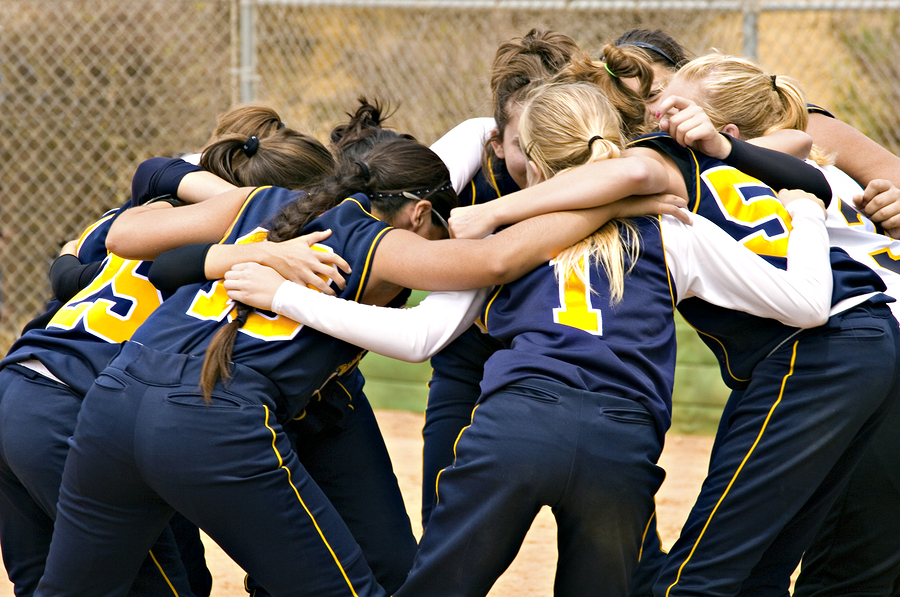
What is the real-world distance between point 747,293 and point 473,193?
3.58 ft

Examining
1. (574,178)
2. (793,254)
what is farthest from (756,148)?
(574,178)

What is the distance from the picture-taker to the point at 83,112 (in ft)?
21.3

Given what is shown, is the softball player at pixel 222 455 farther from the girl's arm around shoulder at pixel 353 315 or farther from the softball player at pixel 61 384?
the softball player at pixel 61 384

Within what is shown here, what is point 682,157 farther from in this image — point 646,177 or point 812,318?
point 812,318

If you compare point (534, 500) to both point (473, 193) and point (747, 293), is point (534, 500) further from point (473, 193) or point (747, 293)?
point (473, 193)

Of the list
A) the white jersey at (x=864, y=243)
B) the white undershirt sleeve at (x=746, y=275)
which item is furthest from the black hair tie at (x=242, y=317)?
the white jersey at (x=864, y=243)

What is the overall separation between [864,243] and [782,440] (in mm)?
731

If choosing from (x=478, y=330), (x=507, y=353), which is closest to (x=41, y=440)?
(x=507, y=353)

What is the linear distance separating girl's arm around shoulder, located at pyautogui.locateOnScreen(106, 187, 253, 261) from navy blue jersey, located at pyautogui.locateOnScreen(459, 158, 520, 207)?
82 cm

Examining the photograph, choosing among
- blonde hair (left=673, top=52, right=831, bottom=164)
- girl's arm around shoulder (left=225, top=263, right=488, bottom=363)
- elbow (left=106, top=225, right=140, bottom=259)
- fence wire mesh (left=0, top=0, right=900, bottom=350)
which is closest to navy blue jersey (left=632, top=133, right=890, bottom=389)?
blonde hair (left=673, top=52, right=831, bottom=164)

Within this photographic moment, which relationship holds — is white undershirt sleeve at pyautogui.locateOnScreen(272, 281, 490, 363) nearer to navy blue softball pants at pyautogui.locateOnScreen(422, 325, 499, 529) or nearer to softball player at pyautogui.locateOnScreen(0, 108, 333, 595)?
softball player at pyautogui.locateOnScreen(0, 108, 333, 595)

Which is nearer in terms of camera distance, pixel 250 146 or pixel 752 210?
pixel 752 210

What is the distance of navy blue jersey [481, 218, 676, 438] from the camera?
6.42ft

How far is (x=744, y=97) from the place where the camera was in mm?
2578
